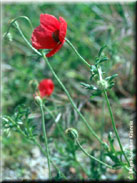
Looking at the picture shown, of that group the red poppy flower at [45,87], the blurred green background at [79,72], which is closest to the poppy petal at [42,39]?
the red poppy flower at [45,87]

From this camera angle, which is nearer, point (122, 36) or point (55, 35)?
point (55, 35)

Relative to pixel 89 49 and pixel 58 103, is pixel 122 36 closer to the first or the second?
pixel 89 49

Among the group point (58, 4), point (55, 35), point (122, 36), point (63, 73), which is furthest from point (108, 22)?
point (55, 35)

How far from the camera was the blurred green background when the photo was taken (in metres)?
1.96

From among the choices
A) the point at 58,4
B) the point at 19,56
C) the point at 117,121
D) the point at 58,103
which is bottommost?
the point at 117,121

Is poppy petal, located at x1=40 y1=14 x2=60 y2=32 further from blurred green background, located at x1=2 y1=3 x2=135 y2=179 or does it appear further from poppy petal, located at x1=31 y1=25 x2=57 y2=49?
blurred green background, located at x1=2 y1=3 x2=135 y2=179

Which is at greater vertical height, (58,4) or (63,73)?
(58,4)

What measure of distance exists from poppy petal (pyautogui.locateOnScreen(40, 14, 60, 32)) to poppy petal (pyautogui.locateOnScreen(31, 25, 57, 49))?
0.02 meters

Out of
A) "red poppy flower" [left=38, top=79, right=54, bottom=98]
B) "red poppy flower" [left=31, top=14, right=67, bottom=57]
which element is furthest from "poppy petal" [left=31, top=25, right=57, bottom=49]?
"red poppy flower" [left=38, top=79, right=54, bottom=98]

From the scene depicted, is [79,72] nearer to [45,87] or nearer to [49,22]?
[45,87]

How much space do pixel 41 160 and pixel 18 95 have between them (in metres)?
0.64

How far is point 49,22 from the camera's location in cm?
113

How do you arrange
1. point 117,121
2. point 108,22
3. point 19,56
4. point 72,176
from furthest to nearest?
1. point 19,56
2. point 108,22
3. point 117,121
4. point 72,176

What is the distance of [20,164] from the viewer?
6.25ft
